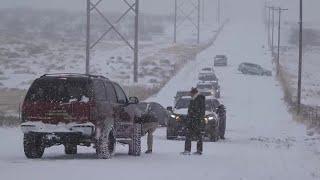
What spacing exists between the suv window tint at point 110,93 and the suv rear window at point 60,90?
111 centimetres

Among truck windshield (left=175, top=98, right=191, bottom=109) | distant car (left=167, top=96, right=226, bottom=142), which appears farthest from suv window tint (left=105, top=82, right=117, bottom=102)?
truck windshield (left=175, top=98, right=191, bottom=109)

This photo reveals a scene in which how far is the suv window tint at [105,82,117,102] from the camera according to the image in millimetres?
19453

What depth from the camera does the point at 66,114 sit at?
18.1 metres

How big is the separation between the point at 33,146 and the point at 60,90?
1489mm

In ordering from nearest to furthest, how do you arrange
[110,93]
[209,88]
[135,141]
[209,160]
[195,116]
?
1. [209,160]
2. [110,93]
3. [135,141]
4. [195,116]
5. [209,88]

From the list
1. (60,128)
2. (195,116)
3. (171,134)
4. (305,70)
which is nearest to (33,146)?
(60,128)

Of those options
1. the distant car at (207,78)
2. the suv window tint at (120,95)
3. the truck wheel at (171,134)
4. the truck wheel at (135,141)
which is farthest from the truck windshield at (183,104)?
the distant car at (207,78)

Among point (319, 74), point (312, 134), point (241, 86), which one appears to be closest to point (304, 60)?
point (319, 74)

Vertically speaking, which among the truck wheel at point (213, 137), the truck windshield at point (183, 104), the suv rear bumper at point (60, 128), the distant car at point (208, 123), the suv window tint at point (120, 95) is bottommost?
the truck wheel at point (213, 137)

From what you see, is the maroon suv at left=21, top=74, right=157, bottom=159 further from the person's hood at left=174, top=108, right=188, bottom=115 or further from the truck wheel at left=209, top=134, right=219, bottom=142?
the person's hood at left=174, top=108, right=188, bottom=115

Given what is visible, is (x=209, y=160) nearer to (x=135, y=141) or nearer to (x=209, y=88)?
(x=135, y=141)

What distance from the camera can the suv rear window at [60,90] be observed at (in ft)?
59.8

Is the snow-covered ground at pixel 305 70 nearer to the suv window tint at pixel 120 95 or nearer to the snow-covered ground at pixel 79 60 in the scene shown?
the snow-covered ground at pixel 79 60

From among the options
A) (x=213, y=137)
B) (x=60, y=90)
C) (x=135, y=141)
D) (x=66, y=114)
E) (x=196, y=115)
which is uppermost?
(x=60, y=90)
